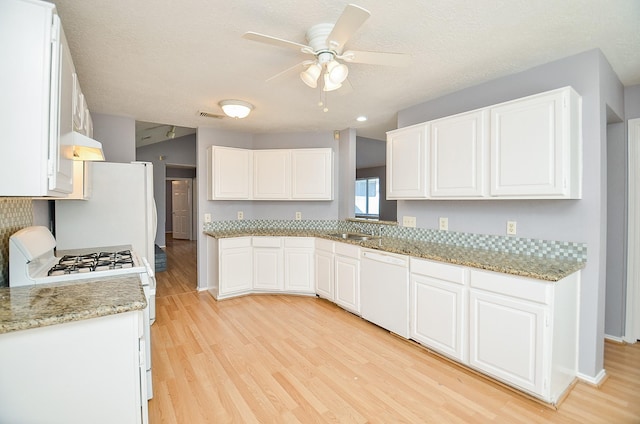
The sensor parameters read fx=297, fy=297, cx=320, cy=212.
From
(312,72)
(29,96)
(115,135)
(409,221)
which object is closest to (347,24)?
(312,72)

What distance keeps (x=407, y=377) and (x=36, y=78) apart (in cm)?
271

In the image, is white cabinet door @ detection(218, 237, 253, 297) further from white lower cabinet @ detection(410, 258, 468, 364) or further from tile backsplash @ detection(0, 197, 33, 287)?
white lower cabinet @ detection(410, 258, 468, 364)

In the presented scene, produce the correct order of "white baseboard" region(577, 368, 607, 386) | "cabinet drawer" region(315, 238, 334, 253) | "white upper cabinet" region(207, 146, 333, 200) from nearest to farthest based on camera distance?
1. "white baseboard" region(577, 368, 607, 386)
2. "cabinet drawer" region(315, 238, 334, 253)
3. "white upper cabinet" region(207, 146, 333, 200)

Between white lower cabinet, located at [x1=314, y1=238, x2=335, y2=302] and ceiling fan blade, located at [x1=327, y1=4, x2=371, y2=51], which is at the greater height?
ceiling fan blade, located at [x1=327, y1=4, x2=371, y2=51]

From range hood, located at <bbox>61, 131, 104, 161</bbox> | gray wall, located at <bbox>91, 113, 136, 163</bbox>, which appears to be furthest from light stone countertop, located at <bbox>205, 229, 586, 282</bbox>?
gray wall, located at <bbox>91, 113, 136, 163</bbox>

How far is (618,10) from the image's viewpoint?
1.66 meters

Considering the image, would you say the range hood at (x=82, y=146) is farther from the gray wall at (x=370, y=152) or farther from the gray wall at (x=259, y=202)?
the gray wall at (x=370, y=152)

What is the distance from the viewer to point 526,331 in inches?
74.6

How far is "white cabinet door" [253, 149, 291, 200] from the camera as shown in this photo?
423 centimetres

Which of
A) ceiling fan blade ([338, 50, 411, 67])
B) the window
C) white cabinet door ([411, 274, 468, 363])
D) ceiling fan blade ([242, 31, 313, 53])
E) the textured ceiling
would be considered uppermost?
the textured ceiling

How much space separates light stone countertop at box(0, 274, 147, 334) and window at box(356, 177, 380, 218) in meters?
6.75

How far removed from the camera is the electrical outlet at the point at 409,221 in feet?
10.8

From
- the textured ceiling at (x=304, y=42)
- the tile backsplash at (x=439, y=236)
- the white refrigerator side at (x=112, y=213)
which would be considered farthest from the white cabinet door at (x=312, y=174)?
the white refrigerator side at (x=112, y=213)

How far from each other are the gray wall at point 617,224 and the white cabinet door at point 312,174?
9.57 feet
